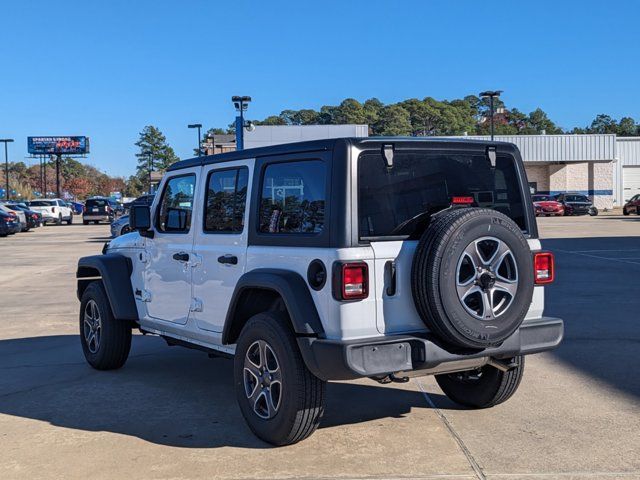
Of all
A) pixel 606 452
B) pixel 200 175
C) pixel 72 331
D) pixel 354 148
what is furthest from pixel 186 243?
pixel 72 331

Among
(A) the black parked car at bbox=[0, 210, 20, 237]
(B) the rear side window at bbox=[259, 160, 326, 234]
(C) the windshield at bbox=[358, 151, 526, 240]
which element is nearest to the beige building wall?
(A) the black parked car at bbox=[0, 210, 20, 237]

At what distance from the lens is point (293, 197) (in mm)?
5184

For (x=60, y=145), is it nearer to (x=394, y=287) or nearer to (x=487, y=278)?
(x=394, y=287)

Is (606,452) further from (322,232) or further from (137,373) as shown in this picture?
(137,373)

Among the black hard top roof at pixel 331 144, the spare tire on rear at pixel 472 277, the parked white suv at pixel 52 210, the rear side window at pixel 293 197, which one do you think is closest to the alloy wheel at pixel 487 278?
the spare tire on rear at pixel 472 277

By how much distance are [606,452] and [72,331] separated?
704 centimetres

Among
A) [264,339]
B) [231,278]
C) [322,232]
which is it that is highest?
[322,232]

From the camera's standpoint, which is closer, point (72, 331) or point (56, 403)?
point (56, 403)

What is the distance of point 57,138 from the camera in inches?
4181

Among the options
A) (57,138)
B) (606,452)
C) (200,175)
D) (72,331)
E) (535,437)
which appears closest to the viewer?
(606,452)

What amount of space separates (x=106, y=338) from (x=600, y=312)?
687 centimetres

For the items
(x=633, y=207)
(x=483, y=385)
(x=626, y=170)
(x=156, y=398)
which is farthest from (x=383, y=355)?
(x=626, y=170)

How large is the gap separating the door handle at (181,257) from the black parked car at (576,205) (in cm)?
4866

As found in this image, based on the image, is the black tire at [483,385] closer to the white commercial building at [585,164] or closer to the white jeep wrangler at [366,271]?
the white jeep wrangler at [366,271]
